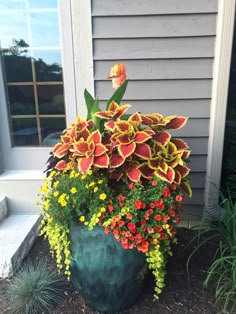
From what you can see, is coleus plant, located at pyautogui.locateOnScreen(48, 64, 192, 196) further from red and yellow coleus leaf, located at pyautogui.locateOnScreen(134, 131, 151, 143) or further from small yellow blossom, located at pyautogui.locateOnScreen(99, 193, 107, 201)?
small yellow blossom, located at pyautogui.locateOnScreen(99, 193, 107, 201)

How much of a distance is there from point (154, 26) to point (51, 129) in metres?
1.10

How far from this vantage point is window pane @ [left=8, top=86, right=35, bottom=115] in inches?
88.9

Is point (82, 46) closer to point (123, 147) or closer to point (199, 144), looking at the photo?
point (123, 147)

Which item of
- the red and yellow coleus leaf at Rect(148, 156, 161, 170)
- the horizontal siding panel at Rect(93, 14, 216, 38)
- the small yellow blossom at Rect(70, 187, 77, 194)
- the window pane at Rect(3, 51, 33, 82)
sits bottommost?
the small yellow blossom at Rect(70, 187, 77, 194)

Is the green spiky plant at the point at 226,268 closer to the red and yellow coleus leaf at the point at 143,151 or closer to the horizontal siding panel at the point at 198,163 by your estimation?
the horizontal siding panel at the point at 198,163

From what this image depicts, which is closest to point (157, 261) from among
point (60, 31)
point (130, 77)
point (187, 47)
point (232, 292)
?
point (232, 292)

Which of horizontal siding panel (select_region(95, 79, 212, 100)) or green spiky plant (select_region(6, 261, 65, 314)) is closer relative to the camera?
green spiky plant (select_region(6, 261, 65, 314))

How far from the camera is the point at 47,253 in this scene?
1.99m

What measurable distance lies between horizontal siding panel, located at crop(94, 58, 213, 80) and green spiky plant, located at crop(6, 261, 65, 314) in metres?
1.32

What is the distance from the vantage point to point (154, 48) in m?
1.92

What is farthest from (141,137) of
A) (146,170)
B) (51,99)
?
(51,99)

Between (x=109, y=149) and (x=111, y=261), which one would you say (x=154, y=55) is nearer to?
(x=109, y=149)

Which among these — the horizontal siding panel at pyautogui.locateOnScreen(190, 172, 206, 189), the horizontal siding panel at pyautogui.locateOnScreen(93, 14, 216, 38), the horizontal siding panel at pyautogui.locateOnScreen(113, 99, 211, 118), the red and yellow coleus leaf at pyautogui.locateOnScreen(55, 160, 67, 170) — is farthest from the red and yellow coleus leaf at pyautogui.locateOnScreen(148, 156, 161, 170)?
the horizontal siding panel at pyautogui.locateOnScreen(93, 14, 216, 38)

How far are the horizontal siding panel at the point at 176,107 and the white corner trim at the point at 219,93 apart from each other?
0.07 metres
